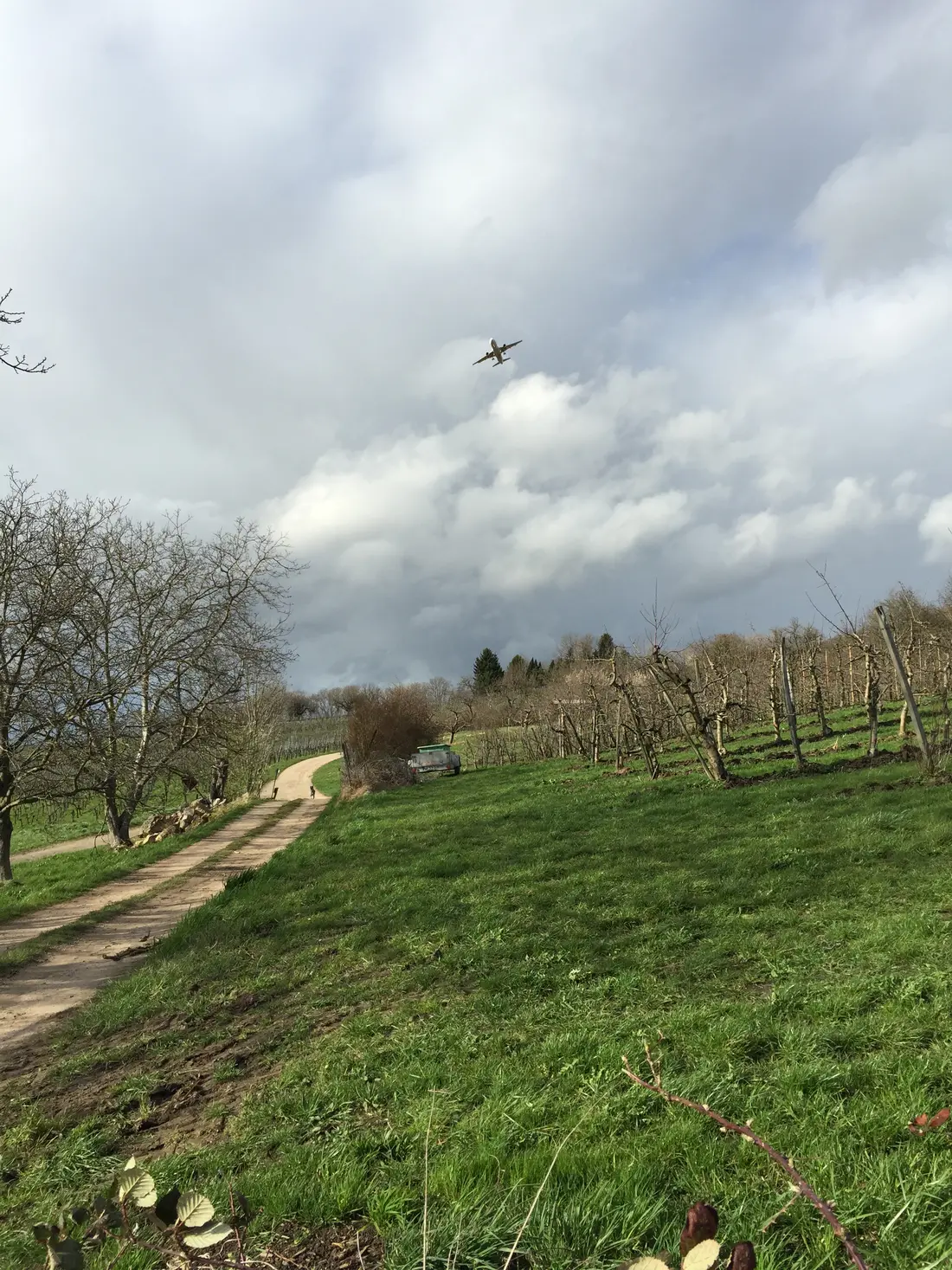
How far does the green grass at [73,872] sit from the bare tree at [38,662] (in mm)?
1858

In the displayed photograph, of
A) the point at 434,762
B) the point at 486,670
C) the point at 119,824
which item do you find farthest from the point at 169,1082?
the point at 486,670

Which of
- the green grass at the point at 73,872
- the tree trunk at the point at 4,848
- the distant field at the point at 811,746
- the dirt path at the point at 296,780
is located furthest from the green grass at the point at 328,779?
the tree trunk at the point at 4,848

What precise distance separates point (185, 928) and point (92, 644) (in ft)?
21.2

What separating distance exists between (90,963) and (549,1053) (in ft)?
22.7

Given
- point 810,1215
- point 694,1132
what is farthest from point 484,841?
point 810,1215

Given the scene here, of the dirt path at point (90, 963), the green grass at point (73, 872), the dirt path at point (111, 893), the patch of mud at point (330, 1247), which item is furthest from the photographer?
the green grass at point (73, 872)

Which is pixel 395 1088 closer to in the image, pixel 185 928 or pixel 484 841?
pixel 185 928

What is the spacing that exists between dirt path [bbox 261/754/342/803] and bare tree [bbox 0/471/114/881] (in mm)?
18049

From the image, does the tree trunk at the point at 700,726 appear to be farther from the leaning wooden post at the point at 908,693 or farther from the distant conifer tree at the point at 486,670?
the distant conifer tree at the point at 486,670

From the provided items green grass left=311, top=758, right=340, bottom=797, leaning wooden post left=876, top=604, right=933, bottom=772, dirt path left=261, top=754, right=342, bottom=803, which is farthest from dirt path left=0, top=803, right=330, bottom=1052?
green grass left=311, top=758, right=340, bottom=797

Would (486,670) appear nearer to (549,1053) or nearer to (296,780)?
(296,780)

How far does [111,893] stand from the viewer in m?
13.1

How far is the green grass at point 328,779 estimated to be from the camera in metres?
41.8

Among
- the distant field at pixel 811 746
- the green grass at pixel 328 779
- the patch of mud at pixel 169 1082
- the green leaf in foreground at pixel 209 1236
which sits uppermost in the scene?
the green leaf in foreground at pixel 209 1236
